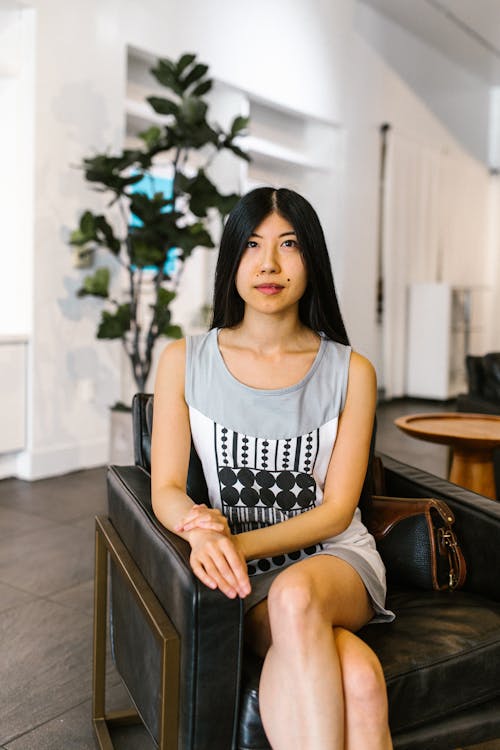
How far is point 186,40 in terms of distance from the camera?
17.9ft

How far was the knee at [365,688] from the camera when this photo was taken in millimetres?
1260

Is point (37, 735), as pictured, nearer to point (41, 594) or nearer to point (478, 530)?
point (41, 594)

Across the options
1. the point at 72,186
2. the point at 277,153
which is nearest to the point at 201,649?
the point at 72,186

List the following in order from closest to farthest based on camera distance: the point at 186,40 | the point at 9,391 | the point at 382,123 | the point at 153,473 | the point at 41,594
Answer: the point at 153,473 → the point at 41,594 → the point at 9,391 → the point at 186,40 → the point at 382,123

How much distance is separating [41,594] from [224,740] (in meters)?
1.69

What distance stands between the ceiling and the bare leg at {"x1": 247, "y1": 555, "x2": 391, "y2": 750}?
7.50 meters

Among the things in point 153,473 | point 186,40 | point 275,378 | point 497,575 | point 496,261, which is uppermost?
point 186,40

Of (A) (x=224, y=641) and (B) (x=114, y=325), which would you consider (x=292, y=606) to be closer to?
(A) (x=224, y=641)

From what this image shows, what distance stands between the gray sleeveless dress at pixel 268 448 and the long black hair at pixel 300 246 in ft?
0.52

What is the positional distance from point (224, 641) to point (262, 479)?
431 millimetres

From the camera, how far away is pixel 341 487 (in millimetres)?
1632

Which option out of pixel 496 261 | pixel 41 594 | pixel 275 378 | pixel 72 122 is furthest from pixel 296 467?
pixel 496 261

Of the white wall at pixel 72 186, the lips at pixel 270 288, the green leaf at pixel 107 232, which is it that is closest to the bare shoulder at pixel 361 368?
the lips at pixel 270 288

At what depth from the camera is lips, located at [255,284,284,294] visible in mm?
1669
